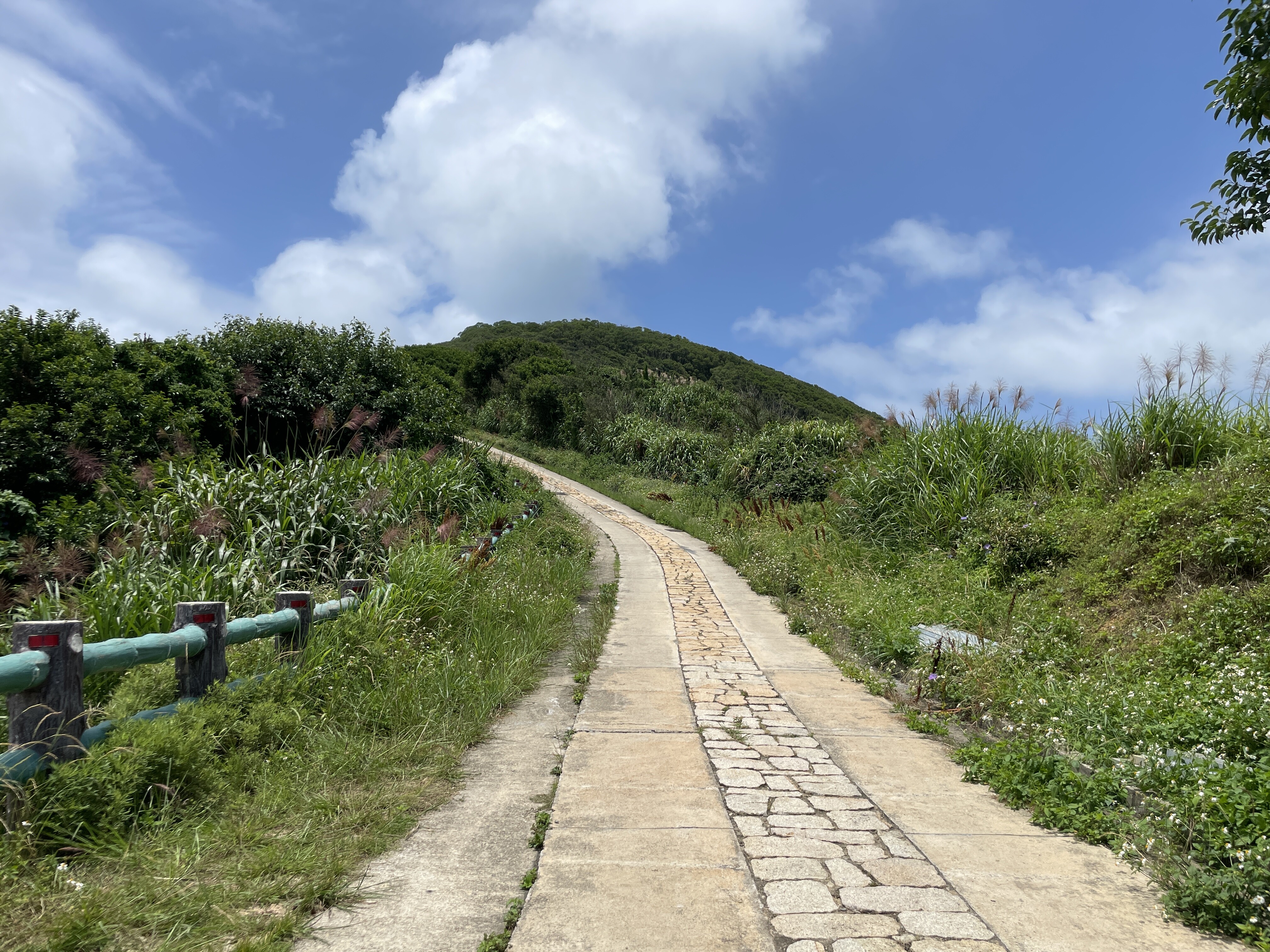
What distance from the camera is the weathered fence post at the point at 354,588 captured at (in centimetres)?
528

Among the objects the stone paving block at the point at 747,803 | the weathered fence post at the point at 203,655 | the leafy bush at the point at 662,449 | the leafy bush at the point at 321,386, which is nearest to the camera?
the stone paving block at the point at 747,803

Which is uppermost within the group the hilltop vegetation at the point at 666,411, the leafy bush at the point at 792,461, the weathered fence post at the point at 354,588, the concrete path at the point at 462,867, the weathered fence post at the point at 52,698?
the hilltop vegetation at the point at 666,411

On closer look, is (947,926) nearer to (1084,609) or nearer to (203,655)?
(203,655)

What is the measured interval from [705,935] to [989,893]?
3.90 ft

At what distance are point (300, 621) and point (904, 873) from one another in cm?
364

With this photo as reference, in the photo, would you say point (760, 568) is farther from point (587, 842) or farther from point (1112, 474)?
→ point (587, 842)

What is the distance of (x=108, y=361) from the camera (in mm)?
8508

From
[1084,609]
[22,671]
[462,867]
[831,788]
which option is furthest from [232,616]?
[1084,609]

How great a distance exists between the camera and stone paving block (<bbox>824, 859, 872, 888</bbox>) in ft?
9.45

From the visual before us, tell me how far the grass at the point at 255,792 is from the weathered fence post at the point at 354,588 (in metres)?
0.11

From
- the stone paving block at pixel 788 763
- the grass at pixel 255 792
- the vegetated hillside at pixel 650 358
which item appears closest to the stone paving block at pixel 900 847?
the stone paving block at pixel 788 763

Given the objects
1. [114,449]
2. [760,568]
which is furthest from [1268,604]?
[114,449]

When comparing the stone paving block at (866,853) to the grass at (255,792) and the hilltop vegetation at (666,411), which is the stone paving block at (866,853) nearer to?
the grass at (255,792)

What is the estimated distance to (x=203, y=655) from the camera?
3727mm
